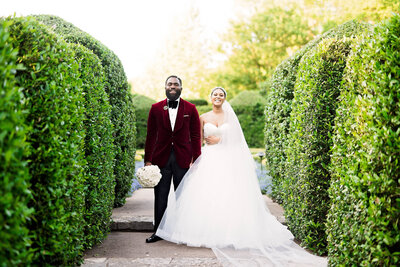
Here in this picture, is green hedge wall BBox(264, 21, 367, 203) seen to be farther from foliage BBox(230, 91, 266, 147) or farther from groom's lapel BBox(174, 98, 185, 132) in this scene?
foliage BBox(230, 91, 266, 147)

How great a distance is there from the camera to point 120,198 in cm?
806

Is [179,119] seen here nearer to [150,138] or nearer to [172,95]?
[172,95]

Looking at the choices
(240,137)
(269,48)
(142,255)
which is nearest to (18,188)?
(142,255)

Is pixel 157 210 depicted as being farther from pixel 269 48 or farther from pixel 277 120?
pixel 269 48

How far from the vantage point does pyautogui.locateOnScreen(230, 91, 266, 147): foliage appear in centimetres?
2181

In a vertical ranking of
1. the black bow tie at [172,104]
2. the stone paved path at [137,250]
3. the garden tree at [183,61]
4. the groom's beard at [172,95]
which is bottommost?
the stone paved path at [137,250]

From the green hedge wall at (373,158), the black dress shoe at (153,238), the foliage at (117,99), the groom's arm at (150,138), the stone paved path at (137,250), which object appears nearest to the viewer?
the green hedge wall at (373,158)

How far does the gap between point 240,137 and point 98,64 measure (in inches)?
101

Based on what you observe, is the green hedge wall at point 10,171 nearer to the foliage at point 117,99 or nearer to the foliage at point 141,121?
the foliage at point 117,99

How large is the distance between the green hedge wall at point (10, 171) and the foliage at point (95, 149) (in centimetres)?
211

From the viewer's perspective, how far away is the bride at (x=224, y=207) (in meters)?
5.53

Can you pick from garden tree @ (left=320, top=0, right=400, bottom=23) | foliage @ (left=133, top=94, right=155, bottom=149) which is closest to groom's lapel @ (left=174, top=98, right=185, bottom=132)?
foliage @ (left=133, top=94, right=155, bottom=149)

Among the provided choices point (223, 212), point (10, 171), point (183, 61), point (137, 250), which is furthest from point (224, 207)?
point (183, 61)

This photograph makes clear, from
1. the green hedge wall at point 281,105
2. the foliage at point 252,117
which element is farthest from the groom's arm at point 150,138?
the foliage at point 252,117
